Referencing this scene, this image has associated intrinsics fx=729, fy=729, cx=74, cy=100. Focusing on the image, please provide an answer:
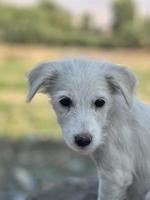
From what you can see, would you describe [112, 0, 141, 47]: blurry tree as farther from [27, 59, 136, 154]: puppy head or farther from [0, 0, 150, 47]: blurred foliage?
[27, 59, 136, 154]: puppy head

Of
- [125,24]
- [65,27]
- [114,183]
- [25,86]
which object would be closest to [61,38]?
[65,27]

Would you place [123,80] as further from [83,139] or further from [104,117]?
[83,139]

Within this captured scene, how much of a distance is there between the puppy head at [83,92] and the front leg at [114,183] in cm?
25

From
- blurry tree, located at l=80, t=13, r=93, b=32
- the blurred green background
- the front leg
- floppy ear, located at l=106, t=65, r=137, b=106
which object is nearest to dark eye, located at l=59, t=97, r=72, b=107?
floppy ear, located at l=106, t=65, r=137, b=106

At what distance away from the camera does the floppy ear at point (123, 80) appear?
4.20 metres

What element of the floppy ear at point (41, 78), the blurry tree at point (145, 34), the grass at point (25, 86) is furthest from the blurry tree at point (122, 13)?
the floppy ear at point (41, 78)

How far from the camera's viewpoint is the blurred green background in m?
20.6

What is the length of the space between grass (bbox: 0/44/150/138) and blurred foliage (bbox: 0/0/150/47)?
2.98ft

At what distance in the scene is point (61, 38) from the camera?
86.5 ft

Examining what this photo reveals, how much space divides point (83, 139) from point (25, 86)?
14.5 metres

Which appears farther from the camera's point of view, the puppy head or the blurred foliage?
the blurred foliage

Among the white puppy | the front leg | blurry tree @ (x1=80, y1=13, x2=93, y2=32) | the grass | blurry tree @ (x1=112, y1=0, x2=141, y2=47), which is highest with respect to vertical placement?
the white puppy

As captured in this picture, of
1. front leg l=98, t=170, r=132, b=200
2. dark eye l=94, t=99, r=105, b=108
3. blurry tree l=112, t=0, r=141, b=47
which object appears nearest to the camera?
dark eye l=94, t=99, r=105, b=108

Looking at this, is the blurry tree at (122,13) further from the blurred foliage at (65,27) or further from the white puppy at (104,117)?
the white puppy at (104,117)
